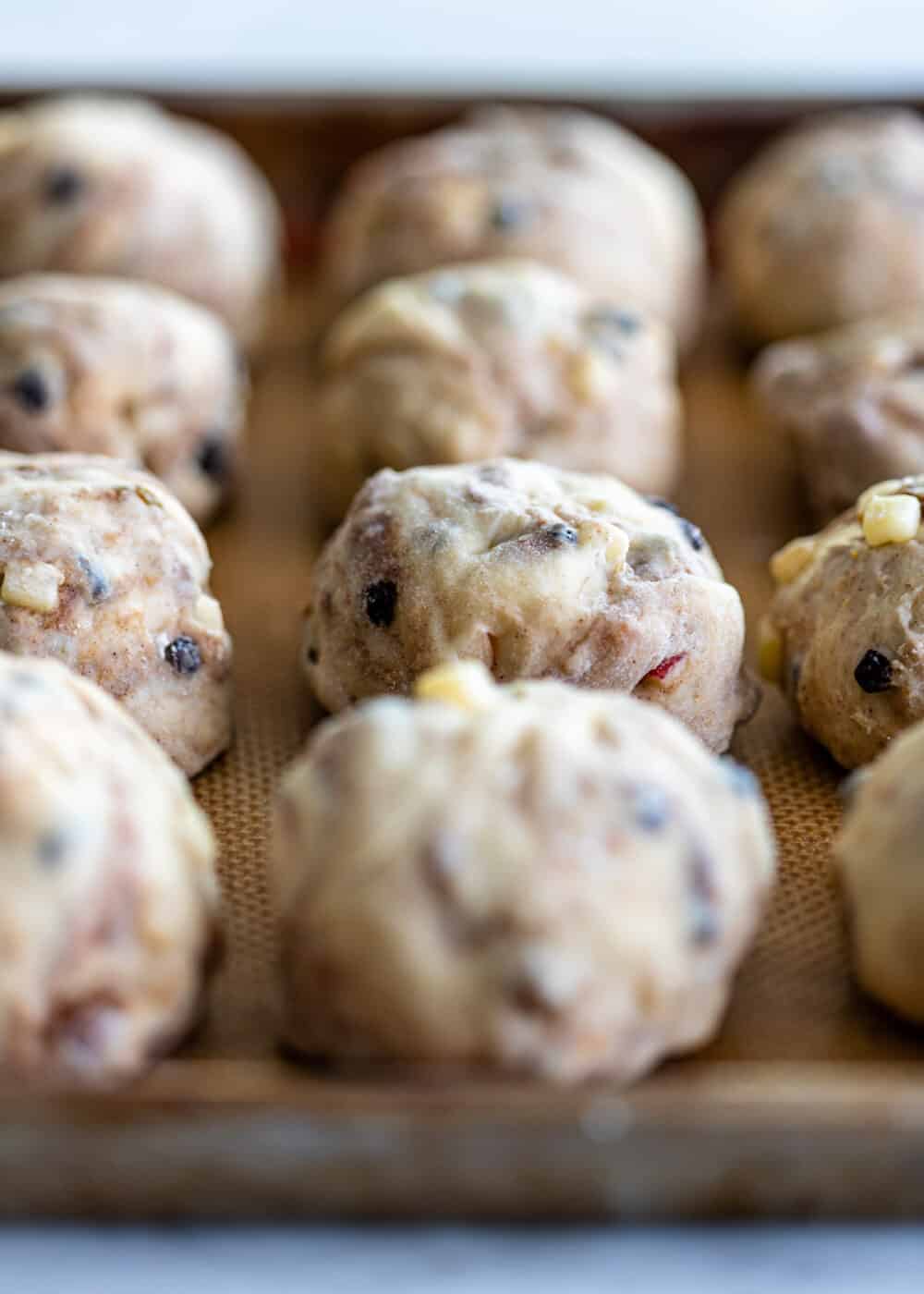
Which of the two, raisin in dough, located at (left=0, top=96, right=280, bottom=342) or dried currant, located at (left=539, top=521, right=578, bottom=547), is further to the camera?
raisin in dough, located at (left=0, top=96, right=280, bottom=342)

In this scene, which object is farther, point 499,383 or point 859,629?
point 499,383

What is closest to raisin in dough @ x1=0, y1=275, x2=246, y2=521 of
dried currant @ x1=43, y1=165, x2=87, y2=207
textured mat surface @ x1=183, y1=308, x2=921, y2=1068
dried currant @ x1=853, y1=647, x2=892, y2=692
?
textured mat surface @ x1=183, y1=308, x2=921, y2=1068

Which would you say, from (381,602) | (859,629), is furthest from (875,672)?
(381,602)

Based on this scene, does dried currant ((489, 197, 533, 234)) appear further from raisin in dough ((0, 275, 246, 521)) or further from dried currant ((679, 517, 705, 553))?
dried currant ((679, 517, 705, 553))

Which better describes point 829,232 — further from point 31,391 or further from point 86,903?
point 86,903

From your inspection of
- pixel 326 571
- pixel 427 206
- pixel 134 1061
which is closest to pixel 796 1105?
pixel 134 1061

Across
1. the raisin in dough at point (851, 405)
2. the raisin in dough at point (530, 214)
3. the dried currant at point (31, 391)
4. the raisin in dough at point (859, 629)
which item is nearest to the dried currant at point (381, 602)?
the raisin in dough at point (859, 629)
